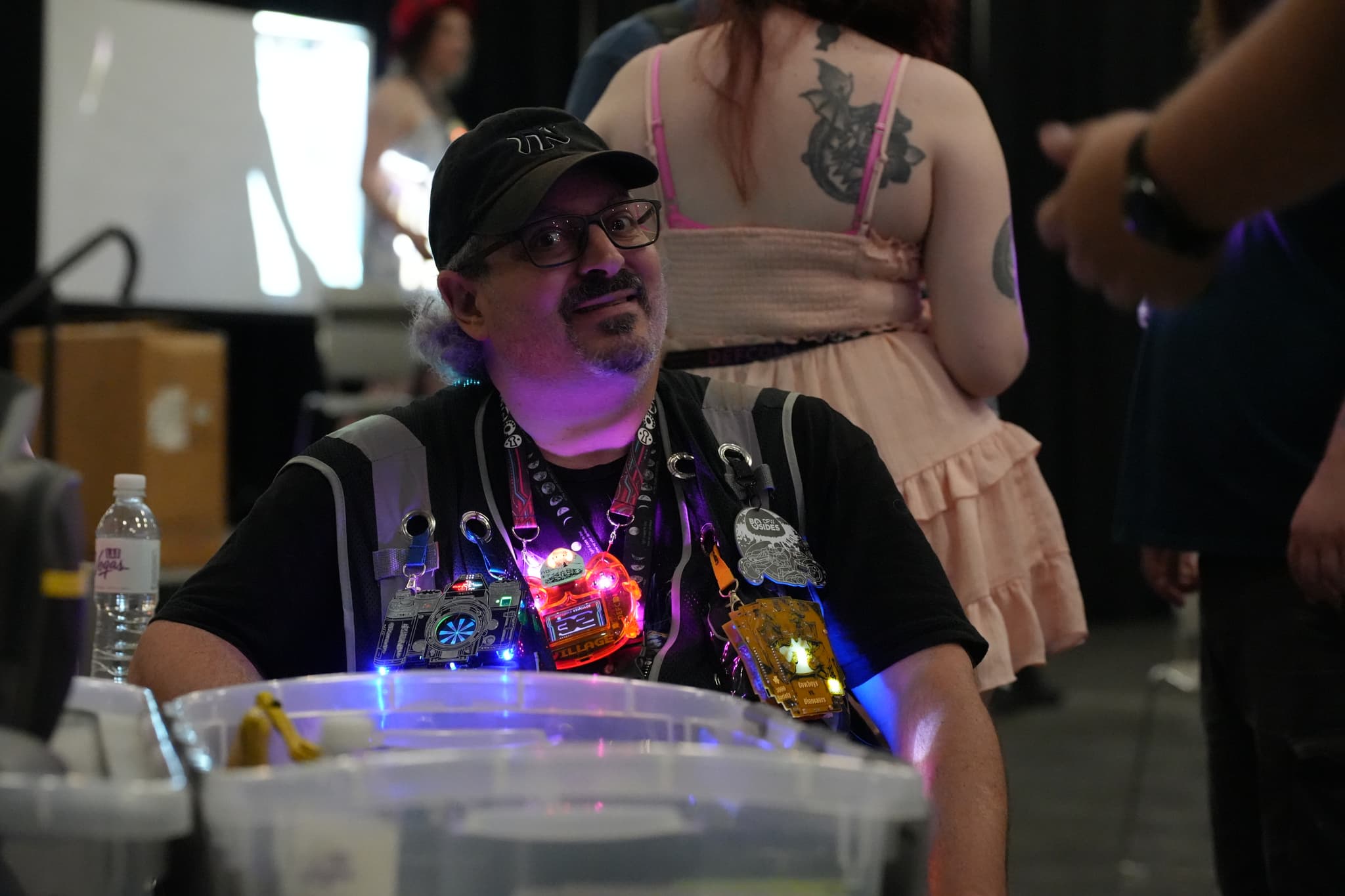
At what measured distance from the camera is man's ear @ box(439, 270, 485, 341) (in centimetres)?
176

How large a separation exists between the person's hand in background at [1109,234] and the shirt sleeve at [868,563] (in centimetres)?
59

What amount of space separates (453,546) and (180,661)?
0.31 meters

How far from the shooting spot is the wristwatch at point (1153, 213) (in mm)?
944

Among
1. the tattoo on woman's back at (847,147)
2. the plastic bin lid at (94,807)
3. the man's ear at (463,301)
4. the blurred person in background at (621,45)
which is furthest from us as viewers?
the blurred person in background at (621,45)

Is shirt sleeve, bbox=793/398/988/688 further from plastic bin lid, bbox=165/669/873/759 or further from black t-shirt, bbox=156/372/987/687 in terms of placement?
plastic bin lid, bbox=165/669/873/759

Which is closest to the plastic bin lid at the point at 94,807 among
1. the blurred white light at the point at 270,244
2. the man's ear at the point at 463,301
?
the man's ear at the point at 463,301

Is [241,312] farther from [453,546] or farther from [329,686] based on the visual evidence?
[329,686]

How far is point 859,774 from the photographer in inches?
31.8

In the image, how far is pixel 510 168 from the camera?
167 centimetres

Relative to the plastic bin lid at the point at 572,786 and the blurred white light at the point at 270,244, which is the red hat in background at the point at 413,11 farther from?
the plastic bin lid at the point at 572,786

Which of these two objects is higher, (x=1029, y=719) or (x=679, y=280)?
A: (x=679, y=280)

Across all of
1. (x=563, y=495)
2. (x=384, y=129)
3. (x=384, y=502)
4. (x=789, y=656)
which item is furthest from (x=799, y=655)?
(x=384, y=129)

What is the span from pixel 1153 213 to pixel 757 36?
3.46 feet

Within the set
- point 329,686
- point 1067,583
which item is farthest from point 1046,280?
point 329,686
